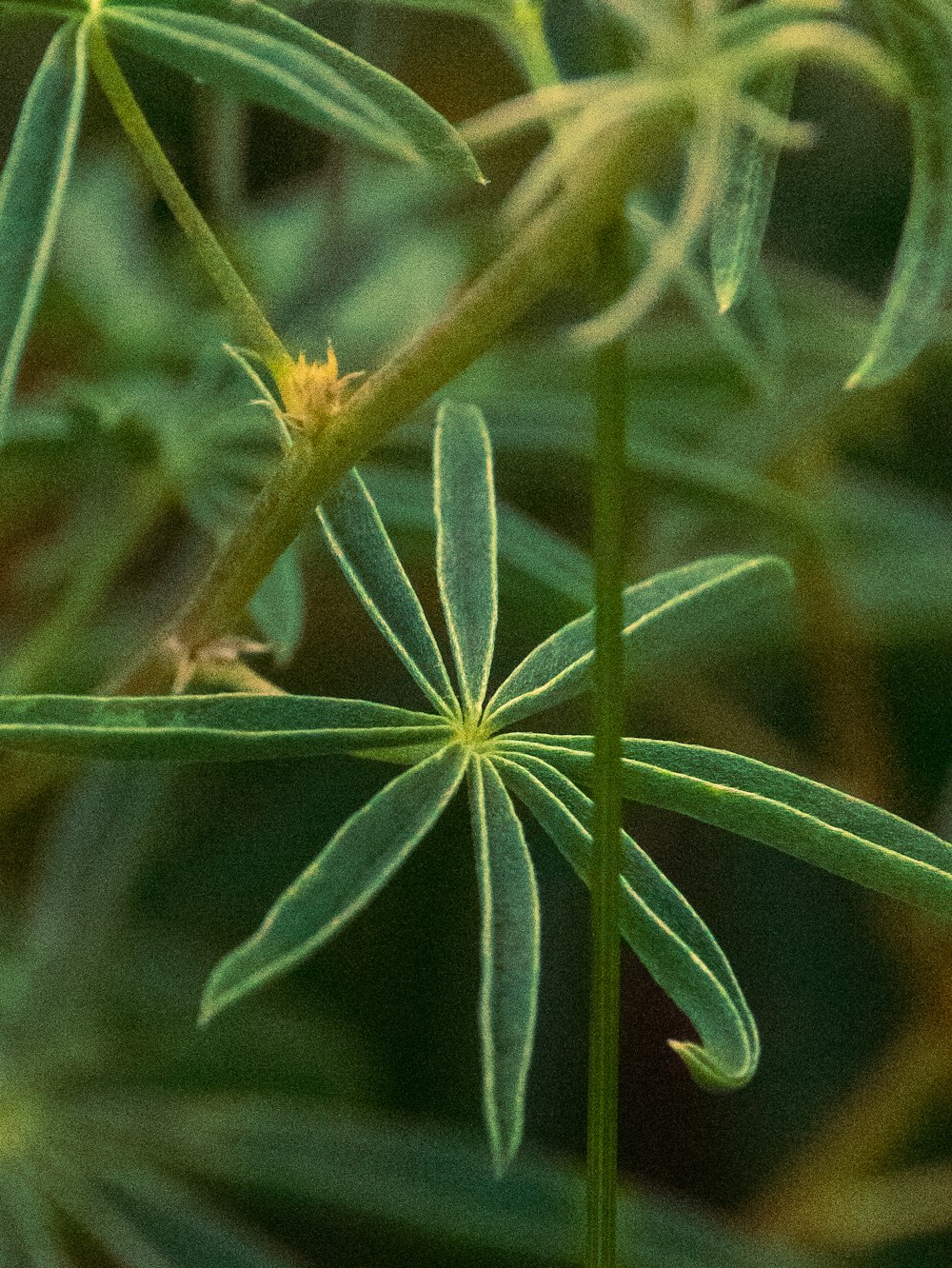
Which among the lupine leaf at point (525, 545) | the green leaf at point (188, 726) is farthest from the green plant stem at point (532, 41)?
the lupine leaf at point (525, 545)

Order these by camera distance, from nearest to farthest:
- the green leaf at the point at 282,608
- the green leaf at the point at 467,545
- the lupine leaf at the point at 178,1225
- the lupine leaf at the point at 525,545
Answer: the green leaf at the point at 467,545 → the green leaf at the point at 282,608 → the lupine leaf at the point at 525,545 → the lupine leaf at the point at 178,1225

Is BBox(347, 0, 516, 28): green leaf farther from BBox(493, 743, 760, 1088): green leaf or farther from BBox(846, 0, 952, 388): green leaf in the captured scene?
BBox(493, 743, 760, 1088): green leaf

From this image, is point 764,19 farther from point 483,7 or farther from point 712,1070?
point 712,1070

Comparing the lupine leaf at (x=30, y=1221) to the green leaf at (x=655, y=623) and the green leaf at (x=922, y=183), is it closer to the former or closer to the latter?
the green leaf at (x=655, y=623)

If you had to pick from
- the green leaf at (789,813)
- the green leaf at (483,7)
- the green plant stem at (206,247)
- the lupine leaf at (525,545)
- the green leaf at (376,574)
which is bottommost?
the green leaf at (789,813)

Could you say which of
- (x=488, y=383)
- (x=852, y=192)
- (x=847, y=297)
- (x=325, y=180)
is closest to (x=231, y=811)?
(x=488, y=383)

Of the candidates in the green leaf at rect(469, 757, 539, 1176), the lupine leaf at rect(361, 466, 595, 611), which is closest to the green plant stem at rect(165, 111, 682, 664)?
the green leaf at rect(469, 757, 539, 1176)

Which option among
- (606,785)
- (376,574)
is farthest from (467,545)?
(606,785)
